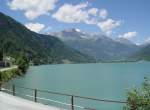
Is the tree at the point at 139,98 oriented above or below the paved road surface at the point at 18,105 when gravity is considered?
above

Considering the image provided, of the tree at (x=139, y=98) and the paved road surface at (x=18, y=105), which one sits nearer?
the tree at (x=139, y=98)

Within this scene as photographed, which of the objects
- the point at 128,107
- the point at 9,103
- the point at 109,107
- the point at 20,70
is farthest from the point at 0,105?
the point at 20,70

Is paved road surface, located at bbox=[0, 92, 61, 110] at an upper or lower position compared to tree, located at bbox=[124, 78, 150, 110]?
lower

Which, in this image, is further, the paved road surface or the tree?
the paved road surface

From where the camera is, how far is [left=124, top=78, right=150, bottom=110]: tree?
17594mm

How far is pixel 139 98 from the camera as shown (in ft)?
59.1

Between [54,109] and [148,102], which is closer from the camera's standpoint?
[148,102]

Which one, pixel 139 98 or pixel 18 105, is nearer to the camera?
pixel 139 98

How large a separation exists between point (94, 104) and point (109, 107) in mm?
2618

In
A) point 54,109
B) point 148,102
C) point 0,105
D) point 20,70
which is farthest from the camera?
point 20,70

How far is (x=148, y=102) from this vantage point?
17.6 meters

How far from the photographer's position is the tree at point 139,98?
17594mm

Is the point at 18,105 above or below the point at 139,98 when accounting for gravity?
below

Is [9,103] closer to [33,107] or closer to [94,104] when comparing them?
[33,107]
